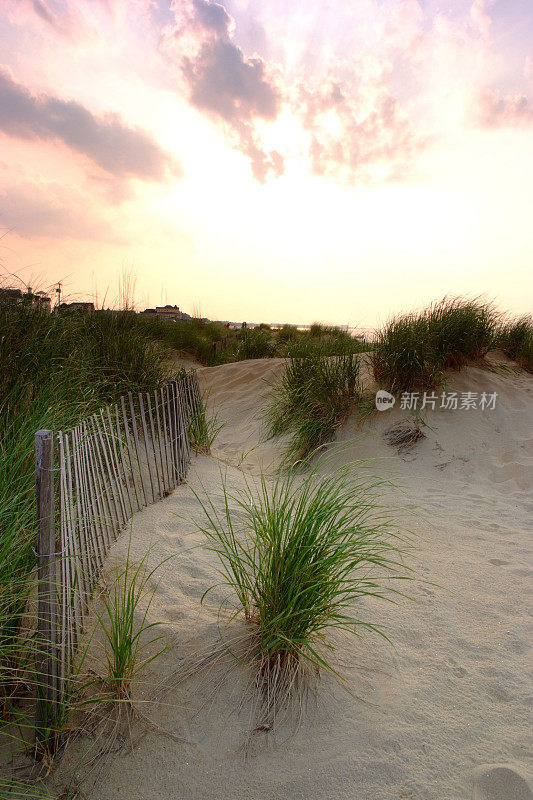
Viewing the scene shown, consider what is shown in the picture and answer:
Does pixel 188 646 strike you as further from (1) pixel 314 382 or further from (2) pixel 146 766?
(1) pixel 314 382

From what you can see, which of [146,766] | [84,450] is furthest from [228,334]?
[146,766]

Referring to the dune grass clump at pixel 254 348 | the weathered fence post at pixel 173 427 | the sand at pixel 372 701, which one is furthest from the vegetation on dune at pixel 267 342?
the sand at pixel 372 701

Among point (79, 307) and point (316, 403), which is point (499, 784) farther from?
point (79, 307)

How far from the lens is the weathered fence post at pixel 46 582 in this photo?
178 centimetres

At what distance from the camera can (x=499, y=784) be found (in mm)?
1706

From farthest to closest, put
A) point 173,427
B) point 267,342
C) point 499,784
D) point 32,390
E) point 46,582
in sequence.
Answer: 1. point 267,342
2. point 173,427
3. point 32,390
4. point 46,582
5. point 499,784

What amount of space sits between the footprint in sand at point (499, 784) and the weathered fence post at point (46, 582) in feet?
4.81

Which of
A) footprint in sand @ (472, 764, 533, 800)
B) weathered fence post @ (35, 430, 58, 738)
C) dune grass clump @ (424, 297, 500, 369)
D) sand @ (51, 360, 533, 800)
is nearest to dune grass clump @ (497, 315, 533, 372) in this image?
dune grass clump @ (424, 297, 500, 369)

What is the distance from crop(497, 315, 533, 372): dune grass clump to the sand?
425cm

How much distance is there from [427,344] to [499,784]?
4754 millimetres

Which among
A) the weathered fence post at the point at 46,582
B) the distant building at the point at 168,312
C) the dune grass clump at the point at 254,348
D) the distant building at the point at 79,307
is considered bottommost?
the weathered fence post at the point at 46,582

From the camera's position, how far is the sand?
1706 millimetres
